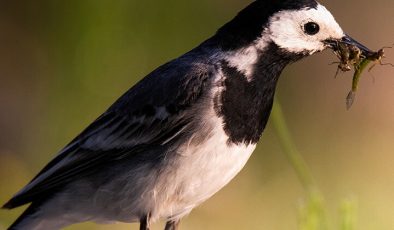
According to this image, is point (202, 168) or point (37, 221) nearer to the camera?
point (202, 168)

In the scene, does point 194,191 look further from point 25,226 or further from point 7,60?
point 7,60

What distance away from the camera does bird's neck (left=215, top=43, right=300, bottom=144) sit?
5887 millimetres

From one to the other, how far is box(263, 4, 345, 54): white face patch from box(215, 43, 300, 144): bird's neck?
53 millimetres

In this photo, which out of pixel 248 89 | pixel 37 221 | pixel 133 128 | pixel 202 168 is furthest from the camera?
pixel 37 221

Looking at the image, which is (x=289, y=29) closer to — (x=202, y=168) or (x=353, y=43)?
(x=353, y=43)

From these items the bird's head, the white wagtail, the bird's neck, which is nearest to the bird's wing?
the white wagtail

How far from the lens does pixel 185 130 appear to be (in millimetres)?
5926

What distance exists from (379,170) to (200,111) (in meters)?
2.44

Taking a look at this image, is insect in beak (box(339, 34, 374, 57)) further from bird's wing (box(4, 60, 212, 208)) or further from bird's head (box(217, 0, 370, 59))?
bird's wing (box(4, 60, 212, 208))

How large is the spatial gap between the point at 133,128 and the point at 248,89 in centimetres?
60

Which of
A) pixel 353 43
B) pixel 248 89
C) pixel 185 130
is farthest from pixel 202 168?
pixel 353 43

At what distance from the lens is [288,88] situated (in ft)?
29.4

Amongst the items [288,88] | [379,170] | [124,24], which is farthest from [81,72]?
[379,170]

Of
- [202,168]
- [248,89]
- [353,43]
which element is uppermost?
[353,43]
